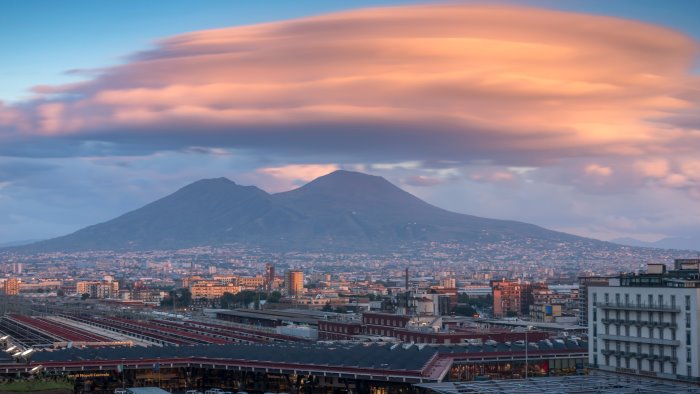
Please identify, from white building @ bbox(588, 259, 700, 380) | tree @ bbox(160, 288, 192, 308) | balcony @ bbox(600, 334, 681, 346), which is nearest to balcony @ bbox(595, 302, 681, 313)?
white building @ bbox(588, 259, 700, 380)

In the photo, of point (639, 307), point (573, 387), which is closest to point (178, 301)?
point (639, 307)

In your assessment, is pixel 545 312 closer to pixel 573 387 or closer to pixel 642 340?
pixel 642 340

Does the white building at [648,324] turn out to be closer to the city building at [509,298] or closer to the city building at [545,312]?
the city building at [545,312]

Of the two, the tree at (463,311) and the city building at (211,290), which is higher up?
the city building at (211,290)

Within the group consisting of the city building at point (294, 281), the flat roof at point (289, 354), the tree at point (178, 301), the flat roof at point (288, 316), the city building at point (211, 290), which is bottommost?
the flat roof at point (289, 354)

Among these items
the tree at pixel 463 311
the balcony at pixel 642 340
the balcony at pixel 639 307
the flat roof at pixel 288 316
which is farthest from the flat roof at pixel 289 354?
the tree at pixel 463 311

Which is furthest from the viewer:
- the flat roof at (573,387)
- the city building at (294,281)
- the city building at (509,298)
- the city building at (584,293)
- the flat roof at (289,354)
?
the city building at (294,281)

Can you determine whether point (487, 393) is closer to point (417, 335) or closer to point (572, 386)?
point (572, 386)

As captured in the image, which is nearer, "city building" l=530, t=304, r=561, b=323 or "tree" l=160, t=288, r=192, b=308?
"city building" l=530, t=304, r=561, b=323

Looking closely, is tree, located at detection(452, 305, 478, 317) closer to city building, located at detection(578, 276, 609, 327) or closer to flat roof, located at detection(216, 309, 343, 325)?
city building, located at detection(578, 276, 609, 327)
